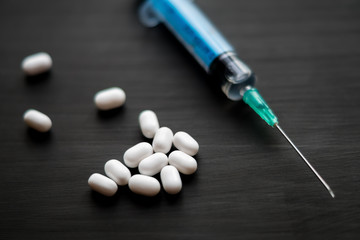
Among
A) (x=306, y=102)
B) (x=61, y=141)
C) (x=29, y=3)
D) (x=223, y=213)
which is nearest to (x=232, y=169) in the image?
(x=223, y=213)

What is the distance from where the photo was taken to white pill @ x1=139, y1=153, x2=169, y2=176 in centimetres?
88

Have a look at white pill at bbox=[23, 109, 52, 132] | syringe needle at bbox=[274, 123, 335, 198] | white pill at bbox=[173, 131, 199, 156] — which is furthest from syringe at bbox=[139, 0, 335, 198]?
white pill at bbox=[23, 109, 52, 132]

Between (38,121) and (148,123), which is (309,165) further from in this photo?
(38,121)

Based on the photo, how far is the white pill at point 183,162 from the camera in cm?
88

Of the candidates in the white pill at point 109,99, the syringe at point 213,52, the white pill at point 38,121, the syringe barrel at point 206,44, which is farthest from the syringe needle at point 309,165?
the white pill at point 38,121

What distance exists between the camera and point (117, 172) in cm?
87

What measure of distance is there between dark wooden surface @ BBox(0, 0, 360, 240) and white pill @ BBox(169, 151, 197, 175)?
0.09 ft

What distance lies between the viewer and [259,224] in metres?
0.82

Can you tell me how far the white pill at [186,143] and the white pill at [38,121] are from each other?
0.31m

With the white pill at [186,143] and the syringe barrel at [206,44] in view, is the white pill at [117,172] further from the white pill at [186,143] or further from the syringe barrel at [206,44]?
the syringe barrel at [206,44]

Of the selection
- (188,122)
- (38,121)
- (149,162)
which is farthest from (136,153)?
(38,121)

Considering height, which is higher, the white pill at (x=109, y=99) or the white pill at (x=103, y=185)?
the white pill at (x=109, y=99)

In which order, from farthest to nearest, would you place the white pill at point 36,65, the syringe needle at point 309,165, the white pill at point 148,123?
the white pill at point 36,65 → the white pill at point 148,123 → the syringe needle at point 309,165

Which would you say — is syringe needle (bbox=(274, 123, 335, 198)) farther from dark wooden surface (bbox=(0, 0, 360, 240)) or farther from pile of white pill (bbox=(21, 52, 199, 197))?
pile of white pill (bbox=(21, 52, 199, 197))
